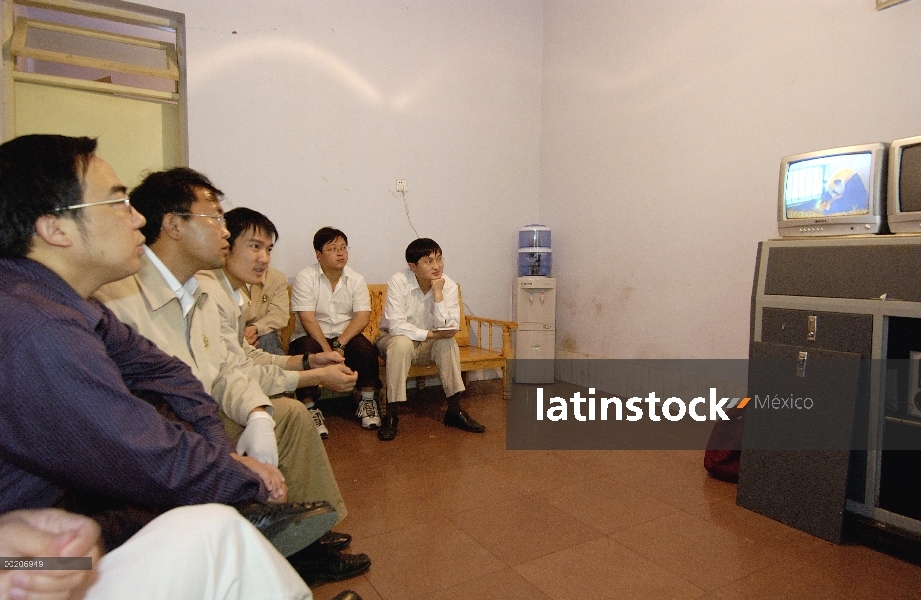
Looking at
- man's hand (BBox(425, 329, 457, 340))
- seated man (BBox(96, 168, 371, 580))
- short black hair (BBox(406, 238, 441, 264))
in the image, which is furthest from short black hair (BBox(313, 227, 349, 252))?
seated man (BBox(96, 168, 371, 580))

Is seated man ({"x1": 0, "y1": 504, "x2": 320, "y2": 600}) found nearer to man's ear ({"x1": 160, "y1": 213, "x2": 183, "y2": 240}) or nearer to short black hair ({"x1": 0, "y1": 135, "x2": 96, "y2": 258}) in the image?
short black hair ({"x1": 0, "y1": 135, "x2": 96, "y2": 258})

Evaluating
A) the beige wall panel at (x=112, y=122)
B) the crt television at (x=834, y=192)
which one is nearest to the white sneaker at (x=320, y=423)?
the beige wall panel at (x=112, y=122)

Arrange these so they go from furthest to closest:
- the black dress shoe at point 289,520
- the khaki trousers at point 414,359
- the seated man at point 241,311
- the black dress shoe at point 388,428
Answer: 1. the khaki trousers at point 414,359
2. the black dress shoe at point 388,428
3. the seated man at point 241,311
4. the black dress shoe at point 289,520

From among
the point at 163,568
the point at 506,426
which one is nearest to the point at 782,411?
the point at 506,426

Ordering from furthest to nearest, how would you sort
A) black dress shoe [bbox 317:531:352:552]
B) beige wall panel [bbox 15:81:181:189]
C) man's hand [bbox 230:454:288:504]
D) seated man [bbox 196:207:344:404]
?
beige wall panel [bbox 15:81:181:189] < seated man [bbox 196:207:344:404] < black dress shoe [bbox 317:531:352:552] < man's hand [bbox 230:454:288:504]

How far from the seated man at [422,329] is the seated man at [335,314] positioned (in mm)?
169

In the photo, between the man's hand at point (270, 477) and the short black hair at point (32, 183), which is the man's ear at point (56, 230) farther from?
the man's hand at point (270, 477)

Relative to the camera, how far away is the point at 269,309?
341 centimetres

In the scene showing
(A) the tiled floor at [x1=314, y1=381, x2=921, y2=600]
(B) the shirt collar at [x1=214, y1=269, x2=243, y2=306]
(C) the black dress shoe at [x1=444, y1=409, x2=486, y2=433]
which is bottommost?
(A) the tiled floor at [x1=314, y1=381, x2=921, y2=600]

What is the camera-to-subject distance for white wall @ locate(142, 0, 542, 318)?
3.70m

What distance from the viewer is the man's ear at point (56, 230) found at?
102cm

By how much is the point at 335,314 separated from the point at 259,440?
2.25 m

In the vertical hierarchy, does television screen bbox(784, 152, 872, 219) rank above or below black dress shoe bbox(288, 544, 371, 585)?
above

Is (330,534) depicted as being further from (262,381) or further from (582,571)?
(582,571)
